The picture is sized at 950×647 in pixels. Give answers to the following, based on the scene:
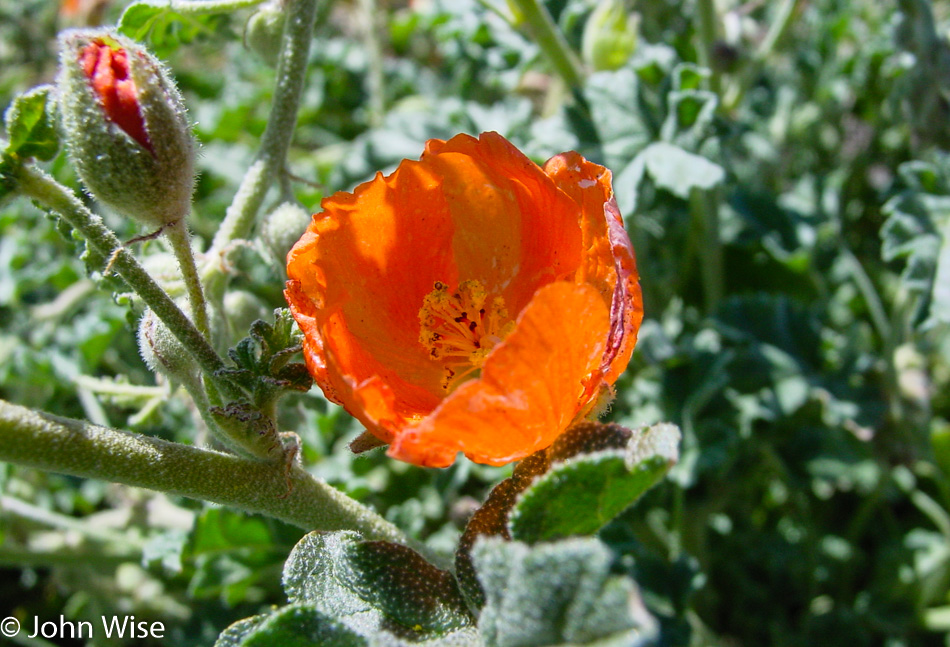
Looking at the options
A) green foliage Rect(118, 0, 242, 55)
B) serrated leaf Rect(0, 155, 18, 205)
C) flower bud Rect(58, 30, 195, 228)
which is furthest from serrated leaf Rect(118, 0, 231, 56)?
serrated leaf Rect(0, 155, 18, 205)

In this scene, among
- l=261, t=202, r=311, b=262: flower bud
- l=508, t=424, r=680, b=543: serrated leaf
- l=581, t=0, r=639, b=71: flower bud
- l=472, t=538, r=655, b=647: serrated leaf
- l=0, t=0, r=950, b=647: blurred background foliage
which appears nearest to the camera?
l=472, t=538, r=655, b=647: serrated leaf

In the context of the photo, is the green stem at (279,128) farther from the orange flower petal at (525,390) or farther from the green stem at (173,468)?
the orange flower petal at (525,390)

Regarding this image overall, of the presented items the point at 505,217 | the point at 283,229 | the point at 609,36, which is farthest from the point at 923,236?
the point at 283,229

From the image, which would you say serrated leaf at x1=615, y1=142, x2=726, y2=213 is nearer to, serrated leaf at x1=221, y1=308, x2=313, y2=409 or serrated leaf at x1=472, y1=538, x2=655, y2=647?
serrated leaf at x1=221, y1=308, x2=313, y2=409

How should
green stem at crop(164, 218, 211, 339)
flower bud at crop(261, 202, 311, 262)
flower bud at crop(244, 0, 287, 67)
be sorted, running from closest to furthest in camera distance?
green stem at crop(164, 218, 211, 339)
flower bud at crop(261, 202, 311, 262)
flower bud at crop(244, 0, 287, 67)

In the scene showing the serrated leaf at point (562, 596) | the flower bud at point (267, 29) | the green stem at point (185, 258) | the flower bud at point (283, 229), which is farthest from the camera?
the flower bud at point (267, 29)

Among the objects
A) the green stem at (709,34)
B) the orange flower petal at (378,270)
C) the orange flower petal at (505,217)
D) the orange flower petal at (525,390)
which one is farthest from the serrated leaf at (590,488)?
the green stem at (709,34)

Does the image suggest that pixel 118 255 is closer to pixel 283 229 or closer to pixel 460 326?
pixel 283 229
